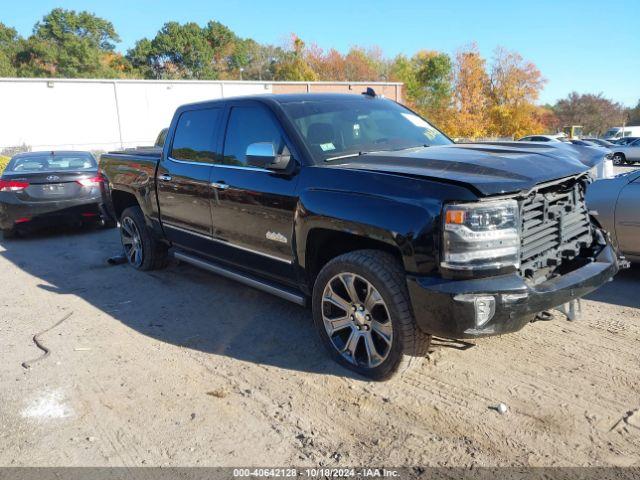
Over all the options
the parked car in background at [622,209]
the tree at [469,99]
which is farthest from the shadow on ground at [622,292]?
the tree at [469,99]

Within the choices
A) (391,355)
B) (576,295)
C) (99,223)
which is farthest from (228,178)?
(99,223)

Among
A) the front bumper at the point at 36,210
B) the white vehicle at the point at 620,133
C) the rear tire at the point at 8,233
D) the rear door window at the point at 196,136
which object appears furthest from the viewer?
the white vehicle at the point at 620,133

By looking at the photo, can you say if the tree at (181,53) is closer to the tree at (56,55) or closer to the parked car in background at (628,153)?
the tree at (56,55)

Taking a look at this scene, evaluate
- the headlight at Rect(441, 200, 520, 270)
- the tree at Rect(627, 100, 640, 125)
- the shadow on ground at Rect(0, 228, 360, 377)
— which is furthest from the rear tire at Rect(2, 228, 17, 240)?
the tree at Rect(627, 100, 640, 125)

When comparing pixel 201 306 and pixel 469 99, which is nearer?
pixel 201 306

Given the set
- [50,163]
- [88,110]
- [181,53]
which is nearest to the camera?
[50,163]

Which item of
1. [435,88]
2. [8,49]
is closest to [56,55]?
[8,49]

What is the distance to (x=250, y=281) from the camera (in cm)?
450

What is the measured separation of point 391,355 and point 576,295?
3.94ft

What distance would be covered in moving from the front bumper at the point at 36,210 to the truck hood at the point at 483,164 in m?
6.64

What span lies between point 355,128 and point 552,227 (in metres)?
1.73

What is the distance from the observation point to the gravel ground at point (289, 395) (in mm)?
2854

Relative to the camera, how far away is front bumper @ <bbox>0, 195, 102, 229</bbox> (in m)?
8.72

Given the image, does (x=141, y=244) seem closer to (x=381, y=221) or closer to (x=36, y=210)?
(x=36, y=210)
